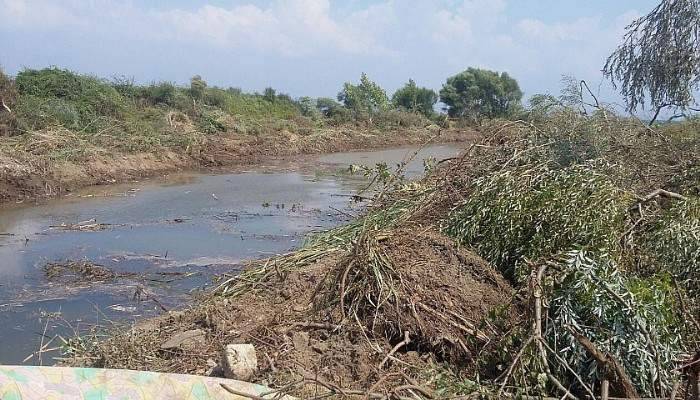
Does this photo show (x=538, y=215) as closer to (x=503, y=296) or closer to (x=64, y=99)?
(x=503, y=296)

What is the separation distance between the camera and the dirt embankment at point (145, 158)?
44.0 feet

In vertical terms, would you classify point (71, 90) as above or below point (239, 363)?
above

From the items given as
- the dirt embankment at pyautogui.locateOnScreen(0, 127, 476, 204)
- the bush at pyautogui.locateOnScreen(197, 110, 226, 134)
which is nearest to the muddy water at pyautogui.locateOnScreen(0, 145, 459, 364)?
the dirt embankment at pyautogui.locateOnScreen(0, 127, 476, 204)

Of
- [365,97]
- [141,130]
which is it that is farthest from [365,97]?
[141,130]

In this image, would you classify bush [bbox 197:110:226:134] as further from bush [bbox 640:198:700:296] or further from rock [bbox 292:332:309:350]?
bush [bbox 640:198:700:296]

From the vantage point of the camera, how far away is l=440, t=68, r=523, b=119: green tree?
34625mm

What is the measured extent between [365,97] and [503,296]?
28.4 m

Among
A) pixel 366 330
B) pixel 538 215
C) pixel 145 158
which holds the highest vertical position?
pixel 538 215

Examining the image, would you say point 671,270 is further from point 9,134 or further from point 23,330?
point 9,134

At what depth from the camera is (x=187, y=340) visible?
5426 mm

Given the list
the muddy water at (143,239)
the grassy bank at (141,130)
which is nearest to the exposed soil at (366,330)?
the muddy water at (143,239)

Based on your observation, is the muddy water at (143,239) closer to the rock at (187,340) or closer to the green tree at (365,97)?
the rock at (187,340)

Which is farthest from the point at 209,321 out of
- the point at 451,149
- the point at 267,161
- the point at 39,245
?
the point at 451,149

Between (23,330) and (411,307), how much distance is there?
4.06 metres
